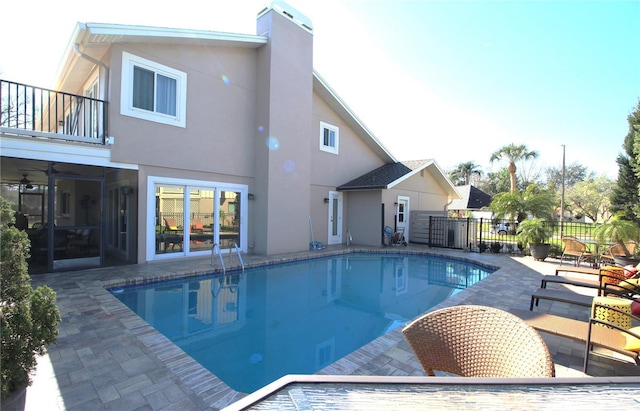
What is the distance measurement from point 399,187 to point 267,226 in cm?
778

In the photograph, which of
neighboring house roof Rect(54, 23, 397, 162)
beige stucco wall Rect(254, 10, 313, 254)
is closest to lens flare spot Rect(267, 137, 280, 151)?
beige stucco wall Rect(254, 10, 313, 254)

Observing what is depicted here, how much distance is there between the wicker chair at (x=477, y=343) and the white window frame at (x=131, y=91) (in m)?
9.52

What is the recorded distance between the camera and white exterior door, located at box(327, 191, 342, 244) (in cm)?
1528

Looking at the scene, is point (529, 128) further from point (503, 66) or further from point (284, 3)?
point (284, 3)

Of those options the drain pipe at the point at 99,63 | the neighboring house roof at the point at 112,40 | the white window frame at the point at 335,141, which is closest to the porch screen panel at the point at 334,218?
the white window frame at the point at 335,141

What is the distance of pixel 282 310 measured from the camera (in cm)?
644

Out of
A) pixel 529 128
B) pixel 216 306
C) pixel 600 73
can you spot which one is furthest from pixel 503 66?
pixel 529 128

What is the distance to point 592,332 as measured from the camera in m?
3.45

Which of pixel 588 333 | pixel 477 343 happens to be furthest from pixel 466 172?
pixel 477 343

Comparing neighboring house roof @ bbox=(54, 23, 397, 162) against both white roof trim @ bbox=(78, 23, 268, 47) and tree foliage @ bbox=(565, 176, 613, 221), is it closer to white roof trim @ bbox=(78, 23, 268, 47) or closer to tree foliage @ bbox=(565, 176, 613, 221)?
white roof trim @ bbox=(78, 23, 268, 47)

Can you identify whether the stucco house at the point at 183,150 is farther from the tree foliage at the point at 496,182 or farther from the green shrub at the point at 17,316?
the tree foliage at the point at 496,182

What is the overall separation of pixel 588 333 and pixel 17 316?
17.0 feet

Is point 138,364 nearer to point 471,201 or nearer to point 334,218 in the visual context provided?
point 334,218

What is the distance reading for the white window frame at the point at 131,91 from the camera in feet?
27.9
